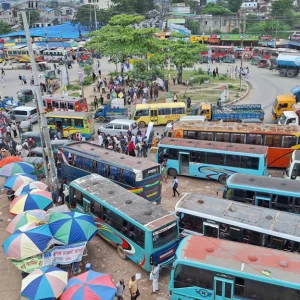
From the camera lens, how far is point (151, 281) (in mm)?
12352

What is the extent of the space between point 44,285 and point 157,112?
20.2 m

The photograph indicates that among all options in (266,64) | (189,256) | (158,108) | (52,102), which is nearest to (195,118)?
(158,108)

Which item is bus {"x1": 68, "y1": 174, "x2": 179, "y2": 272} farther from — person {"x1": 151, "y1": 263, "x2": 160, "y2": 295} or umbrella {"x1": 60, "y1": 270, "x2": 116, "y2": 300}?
umbrella {"x1": 60, "y1": 270, "x2": 116, "y2": 300}

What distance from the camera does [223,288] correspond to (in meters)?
9.85

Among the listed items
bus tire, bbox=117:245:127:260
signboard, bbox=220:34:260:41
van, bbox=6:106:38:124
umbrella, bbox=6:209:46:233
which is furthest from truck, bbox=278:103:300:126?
signboard, bbox=220:34:260:41

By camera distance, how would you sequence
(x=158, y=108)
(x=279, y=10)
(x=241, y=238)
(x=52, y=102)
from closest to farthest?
(x=241, y=238) < (x=158, y=108) < (x=52, y=102) < (x=279, y=10)

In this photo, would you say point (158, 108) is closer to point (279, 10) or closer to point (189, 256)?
point (189, 256)

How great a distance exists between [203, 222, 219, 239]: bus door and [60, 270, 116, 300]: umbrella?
153 inches

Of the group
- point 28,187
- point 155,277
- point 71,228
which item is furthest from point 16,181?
point 155,277

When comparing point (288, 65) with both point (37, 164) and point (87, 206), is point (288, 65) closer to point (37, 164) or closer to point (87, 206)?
point (37, 164)

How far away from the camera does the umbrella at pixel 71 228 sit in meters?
12.4

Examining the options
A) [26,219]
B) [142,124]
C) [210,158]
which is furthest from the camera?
[142,124]

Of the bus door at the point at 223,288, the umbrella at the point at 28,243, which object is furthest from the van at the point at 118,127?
the bus door at the point at 223,288

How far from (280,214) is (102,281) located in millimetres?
6057
